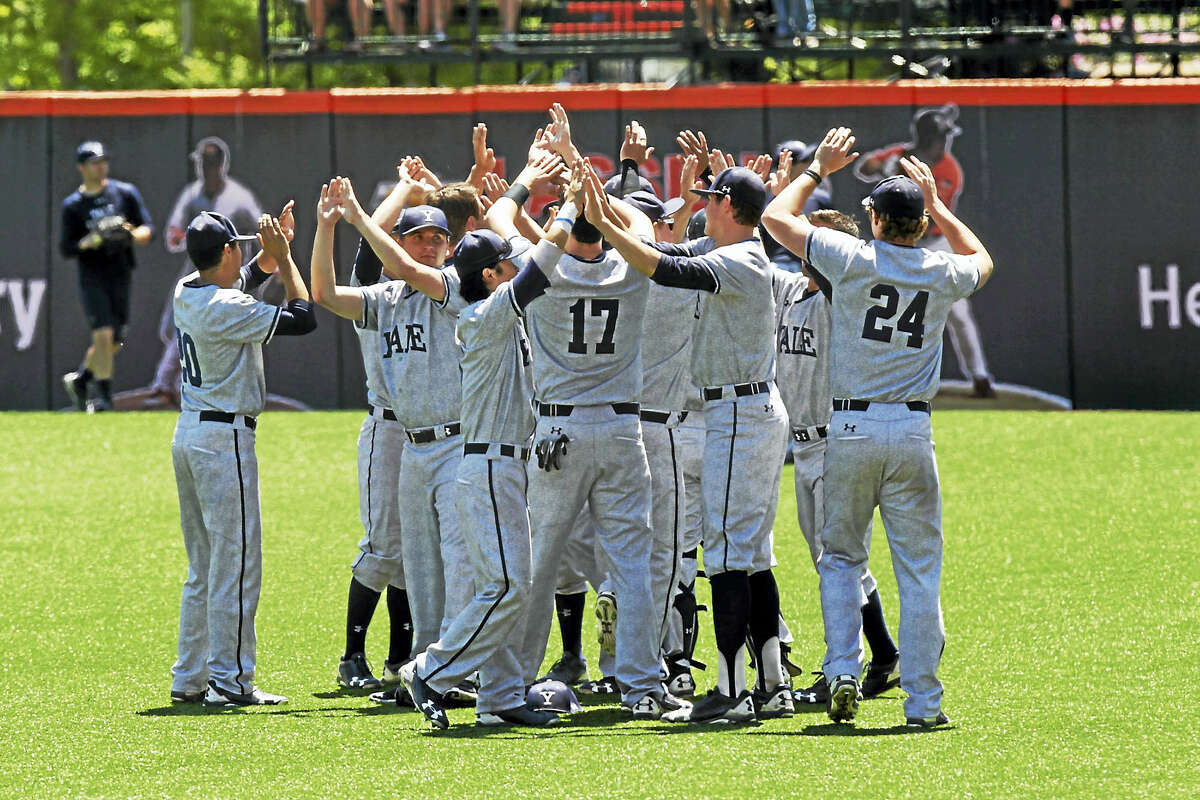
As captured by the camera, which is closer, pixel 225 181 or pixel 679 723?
pixel 679 723

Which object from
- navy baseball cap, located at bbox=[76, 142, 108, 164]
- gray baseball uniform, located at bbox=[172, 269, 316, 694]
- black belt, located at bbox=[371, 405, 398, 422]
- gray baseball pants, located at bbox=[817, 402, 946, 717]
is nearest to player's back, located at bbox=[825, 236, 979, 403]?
gray baseball pants, located at bbox=[817, 402, 946, 717]

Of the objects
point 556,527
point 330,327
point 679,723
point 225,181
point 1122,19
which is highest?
point 1122,19

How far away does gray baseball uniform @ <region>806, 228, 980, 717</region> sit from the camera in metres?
7.16

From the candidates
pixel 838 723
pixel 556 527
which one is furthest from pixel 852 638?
pixel 556 527

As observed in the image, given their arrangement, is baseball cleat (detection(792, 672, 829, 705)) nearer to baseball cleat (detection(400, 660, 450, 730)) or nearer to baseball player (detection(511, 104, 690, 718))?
baseball player (detection(511, 104, 690, 718))

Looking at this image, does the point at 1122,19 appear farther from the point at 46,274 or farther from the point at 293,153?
the point at 46,274

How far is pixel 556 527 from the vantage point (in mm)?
7453

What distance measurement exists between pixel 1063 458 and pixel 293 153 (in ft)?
26.5

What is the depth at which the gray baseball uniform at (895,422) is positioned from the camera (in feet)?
23.5

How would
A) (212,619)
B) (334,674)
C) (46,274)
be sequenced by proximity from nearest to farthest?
(212,619) < (334,674) < (46,274)

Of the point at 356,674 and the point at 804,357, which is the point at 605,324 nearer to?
the point at 804,357

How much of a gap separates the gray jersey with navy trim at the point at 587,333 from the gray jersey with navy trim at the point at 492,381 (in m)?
0.14

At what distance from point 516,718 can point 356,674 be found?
49.3 inches

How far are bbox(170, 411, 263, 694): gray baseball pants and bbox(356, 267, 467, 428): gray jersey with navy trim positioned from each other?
2.50 feet
